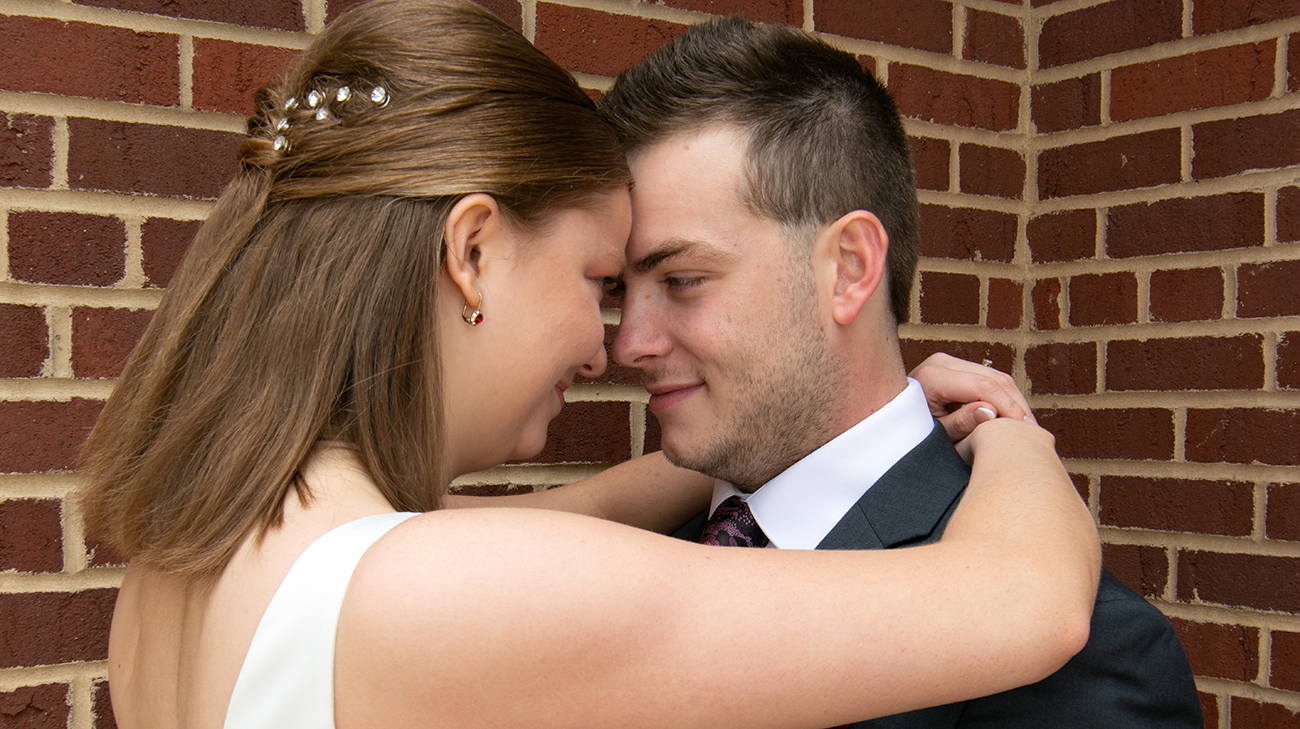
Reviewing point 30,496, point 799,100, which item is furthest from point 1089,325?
point 30,496

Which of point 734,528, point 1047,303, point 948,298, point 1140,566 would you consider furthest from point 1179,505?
point 734,528

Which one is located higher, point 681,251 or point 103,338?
point 681,251

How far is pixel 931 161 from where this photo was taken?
251 cm

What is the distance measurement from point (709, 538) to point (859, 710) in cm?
81

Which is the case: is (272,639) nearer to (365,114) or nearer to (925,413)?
(365,114)

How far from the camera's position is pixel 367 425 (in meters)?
1.29

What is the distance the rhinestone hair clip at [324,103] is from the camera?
134 cm

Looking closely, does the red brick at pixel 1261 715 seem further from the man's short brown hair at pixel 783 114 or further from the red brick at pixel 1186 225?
the man's short brown hair at pixel 783 114

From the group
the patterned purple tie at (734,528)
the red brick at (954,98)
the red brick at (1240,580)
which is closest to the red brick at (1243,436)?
the red brick at (1240,580)

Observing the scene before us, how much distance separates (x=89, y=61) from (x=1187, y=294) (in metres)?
2.42

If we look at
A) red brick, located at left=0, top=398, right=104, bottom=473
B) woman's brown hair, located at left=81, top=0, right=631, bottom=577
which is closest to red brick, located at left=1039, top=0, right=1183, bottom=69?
woman's brown hair, located at left=81, top=0, right=631, bottom=577

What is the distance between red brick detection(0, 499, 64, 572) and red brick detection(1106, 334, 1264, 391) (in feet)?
7.81

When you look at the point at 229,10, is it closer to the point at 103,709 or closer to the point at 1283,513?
the point at 103,709

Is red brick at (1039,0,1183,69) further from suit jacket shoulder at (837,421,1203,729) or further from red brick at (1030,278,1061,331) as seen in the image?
suit jacket shoulder at (837,421,1203,729)
